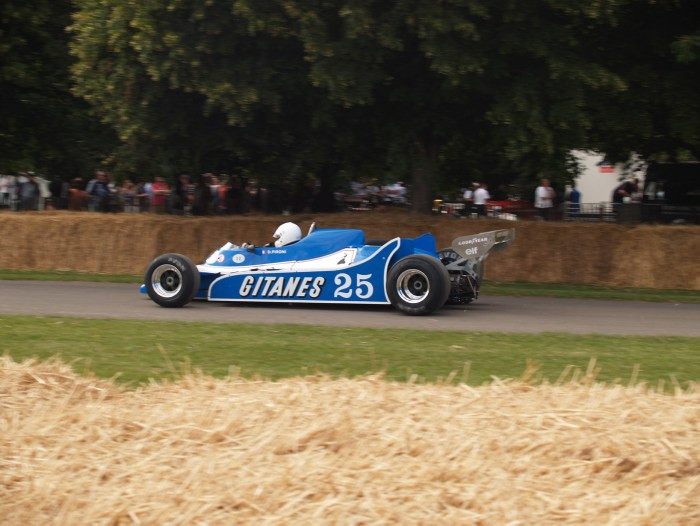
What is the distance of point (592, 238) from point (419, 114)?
3.80 m

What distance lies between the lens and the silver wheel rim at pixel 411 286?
512 inches

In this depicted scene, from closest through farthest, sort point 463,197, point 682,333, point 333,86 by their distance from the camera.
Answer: point 682,333 → point 333,86 → point 463,197

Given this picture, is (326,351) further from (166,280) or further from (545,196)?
(545,196)

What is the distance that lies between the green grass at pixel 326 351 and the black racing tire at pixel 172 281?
1744 mm

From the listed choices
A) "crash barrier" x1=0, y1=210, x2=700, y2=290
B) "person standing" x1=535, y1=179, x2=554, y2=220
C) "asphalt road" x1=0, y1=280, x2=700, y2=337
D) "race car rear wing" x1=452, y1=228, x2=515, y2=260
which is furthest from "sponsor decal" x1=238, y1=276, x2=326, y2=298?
"person standing" x1=535, y1=179, x2=554, y2=220

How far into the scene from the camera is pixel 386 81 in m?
17.5

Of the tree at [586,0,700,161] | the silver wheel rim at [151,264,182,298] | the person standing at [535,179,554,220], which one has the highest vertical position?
the tree at [586,0,700,161]

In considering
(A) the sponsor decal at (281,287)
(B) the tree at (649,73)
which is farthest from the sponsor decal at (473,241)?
(B) the tree at (649,73)

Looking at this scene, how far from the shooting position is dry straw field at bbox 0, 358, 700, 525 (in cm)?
476

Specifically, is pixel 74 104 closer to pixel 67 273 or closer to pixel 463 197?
pixel 67 273

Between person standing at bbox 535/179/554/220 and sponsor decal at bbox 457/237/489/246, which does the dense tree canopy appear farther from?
sponsor decal at bbox 457/237/489/246

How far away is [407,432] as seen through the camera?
5398 mm

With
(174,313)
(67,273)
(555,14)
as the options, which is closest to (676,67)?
(555,14)

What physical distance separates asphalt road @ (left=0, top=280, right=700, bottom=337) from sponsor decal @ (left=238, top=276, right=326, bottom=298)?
0.22 m
